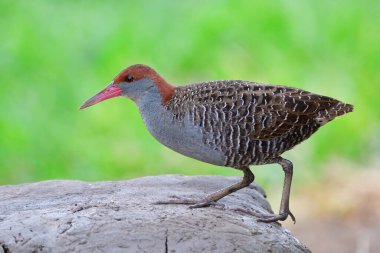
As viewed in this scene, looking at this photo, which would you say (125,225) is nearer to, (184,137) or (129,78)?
(184,137)

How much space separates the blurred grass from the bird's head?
3.72m

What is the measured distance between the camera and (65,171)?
12148mm

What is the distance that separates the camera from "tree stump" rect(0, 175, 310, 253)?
7.29m

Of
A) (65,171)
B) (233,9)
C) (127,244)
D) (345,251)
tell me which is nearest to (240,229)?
(127,244)

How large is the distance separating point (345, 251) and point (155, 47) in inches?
150

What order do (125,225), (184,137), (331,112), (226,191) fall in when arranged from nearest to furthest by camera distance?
(125,225) → (184,137) → (226,191) → (331,112)

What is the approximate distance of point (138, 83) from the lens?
8.37 metres

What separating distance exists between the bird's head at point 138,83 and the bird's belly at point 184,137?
0.50ft

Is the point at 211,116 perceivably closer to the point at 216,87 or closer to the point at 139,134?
the point at 216,87

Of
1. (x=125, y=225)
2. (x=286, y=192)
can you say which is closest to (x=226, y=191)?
(x=286, y=192)

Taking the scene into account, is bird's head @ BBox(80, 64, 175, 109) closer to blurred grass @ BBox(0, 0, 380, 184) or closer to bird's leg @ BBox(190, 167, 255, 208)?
bird's leg @ BBox(190, 167, 255, 208)

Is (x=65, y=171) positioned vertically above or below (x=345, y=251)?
above

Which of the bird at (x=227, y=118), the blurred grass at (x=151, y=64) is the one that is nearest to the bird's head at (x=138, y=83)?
the bird at (x=227, y=118)

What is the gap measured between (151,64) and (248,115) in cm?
554
